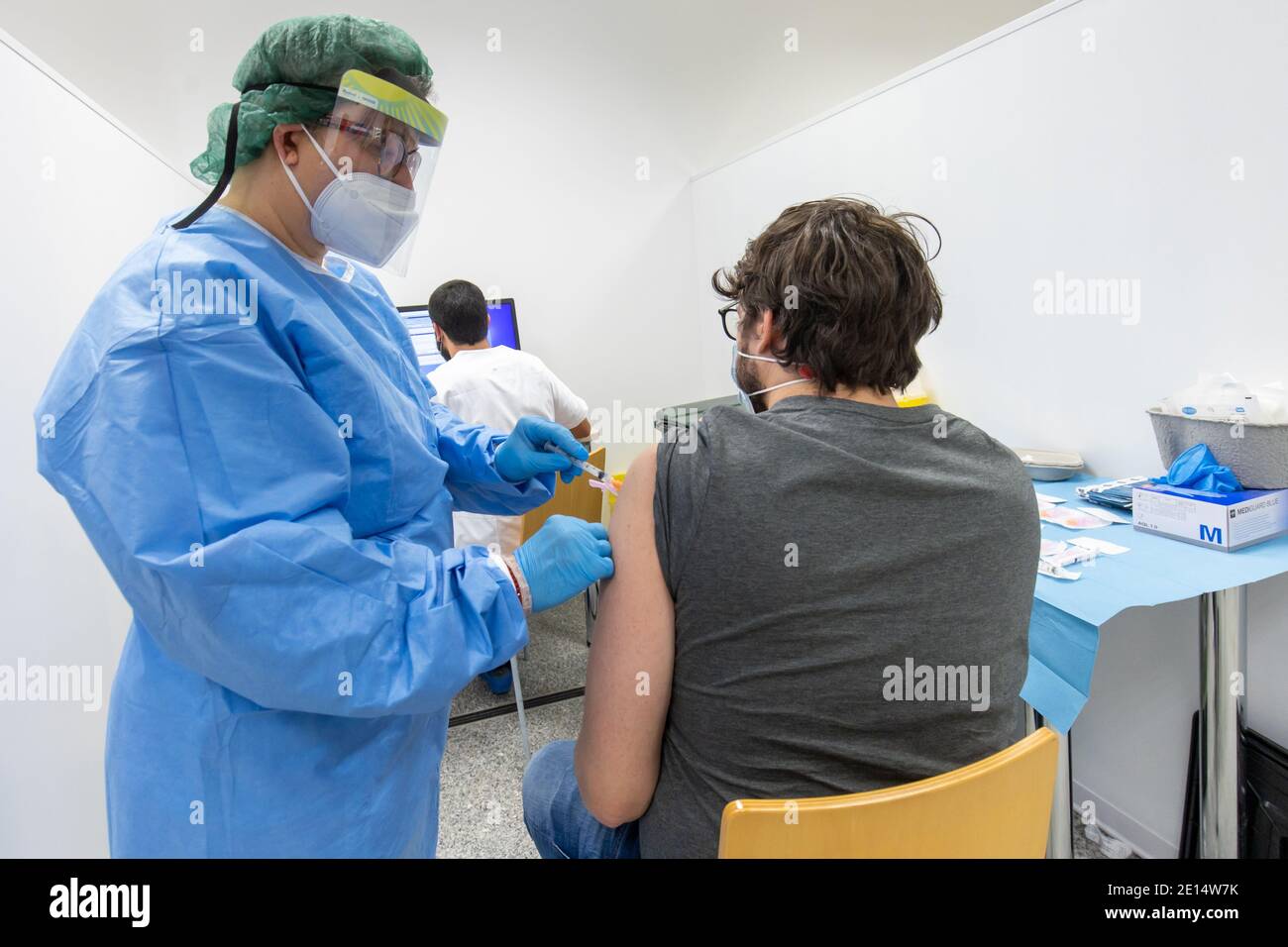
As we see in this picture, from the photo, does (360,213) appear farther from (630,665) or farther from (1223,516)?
(1223,516)

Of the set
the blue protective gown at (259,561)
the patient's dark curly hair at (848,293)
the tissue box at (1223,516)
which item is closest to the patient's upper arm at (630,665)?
the blue protective gown at (259,561)

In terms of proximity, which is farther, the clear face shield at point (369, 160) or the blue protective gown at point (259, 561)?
the clear face shield at point (369, 160)

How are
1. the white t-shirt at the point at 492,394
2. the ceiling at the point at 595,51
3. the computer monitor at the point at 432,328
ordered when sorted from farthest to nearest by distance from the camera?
the computer monitor at the point at 432,328
the ceiling at the point at 595,51
the white t-shirt at the point at 492,394

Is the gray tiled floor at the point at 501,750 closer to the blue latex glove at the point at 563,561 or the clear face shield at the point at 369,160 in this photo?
the blue latex glove at the point at 563,561

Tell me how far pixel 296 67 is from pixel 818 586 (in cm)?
89

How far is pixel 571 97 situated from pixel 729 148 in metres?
0.85

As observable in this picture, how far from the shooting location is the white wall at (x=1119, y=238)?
4.75 ft

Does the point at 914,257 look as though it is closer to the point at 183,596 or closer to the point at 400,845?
the point at 183,596

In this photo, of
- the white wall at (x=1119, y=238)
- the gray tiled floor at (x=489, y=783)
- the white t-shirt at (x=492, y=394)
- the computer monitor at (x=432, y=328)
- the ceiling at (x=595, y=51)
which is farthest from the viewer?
the computer monitor at (x=432, y=328)

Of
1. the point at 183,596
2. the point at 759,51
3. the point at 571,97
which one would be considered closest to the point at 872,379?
the point at 183,596

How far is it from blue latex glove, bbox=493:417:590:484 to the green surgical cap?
0.53m

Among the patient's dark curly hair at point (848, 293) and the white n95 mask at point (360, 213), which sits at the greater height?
the white n95 mask at point (360, 213)

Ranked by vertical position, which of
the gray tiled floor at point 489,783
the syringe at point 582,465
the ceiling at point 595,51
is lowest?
the gray tiled floor at point 489,783

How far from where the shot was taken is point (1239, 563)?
4.24 feet
